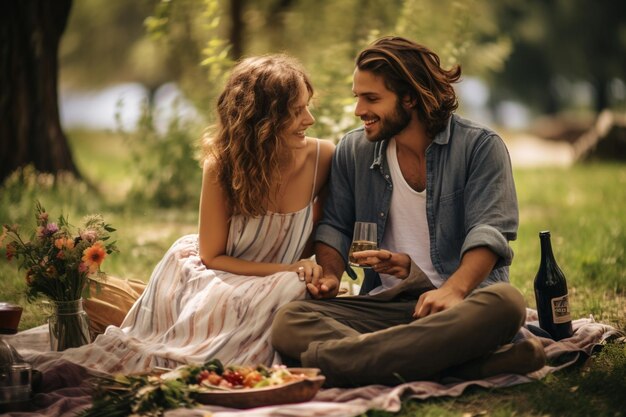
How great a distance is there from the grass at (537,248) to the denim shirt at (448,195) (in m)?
0.78

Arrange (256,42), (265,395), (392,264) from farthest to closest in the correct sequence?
(256,42) → (392,264) → (265,395)

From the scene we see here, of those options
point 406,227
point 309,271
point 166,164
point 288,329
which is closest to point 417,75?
point 406,227

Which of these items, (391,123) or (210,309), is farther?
(391,123)

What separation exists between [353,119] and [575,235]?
8.56ft

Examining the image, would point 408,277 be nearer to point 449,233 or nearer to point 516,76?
point 449,233

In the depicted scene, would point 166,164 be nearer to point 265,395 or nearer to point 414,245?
point 414,245

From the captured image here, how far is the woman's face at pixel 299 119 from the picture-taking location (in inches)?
213

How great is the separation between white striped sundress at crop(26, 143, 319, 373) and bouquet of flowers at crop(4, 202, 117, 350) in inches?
8.1

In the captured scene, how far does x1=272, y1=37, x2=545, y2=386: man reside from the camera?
15.3 feet

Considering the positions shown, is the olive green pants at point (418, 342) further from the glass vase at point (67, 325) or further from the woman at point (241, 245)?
the glass vase at point (67, 325)

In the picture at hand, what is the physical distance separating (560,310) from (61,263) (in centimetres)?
273

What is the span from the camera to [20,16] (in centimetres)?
1100

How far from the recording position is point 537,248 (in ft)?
28.4

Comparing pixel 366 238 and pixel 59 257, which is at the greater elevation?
pixel 366 238
